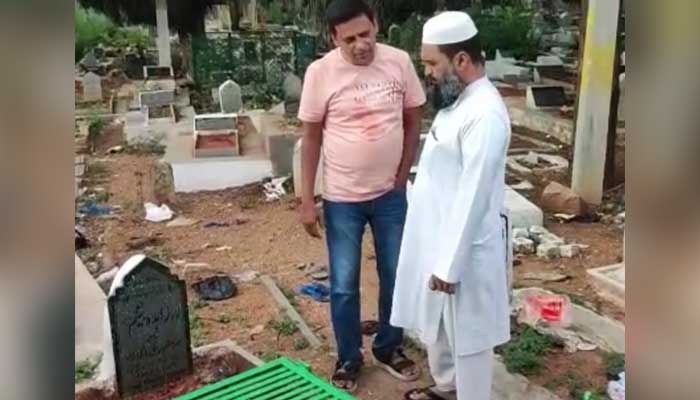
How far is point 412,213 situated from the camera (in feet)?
4.97

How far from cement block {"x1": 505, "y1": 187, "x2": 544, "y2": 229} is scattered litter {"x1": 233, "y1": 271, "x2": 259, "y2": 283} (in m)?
0.49

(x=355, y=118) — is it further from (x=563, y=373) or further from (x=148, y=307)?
(x=563, y=373)

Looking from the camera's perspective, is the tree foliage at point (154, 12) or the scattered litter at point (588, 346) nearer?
the tree foliage at point (154, 12)

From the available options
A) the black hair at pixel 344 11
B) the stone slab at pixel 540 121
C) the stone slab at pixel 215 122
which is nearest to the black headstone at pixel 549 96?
the stone slab at pixel 540 121

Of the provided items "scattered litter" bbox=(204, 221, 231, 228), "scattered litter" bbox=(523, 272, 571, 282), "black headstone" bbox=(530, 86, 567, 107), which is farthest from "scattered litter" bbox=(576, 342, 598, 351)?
"scattered litter" bbox=(204, 221, 231, 228)

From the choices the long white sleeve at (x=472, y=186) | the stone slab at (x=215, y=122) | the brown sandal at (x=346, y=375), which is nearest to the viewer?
the long white sleeve at (x=472, y=186)

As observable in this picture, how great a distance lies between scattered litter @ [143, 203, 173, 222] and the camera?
152 cm

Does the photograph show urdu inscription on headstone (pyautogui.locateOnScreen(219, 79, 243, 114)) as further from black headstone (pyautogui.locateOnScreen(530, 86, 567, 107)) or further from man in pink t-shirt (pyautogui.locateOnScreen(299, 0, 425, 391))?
black headstone (pyautogui.locateOnScreen(530, 86, 567, 107))

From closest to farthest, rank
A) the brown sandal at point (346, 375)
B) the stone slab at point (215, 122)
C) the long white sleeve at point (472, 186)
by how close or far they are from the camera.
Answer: the long white sleeve at point (472, 186)
the stone slab at point (215, 122)
the brown sandal at point (346, 375)

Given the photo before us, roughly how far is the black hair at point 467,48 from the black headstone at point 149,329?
0.64 meters

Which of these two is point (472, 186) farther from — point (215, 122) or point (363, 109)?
point (215, 122)

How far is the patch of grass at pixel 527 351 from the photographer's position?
1569 millimetres

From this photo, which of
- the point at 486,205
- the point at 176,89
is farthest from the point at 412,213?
the point at 176,89

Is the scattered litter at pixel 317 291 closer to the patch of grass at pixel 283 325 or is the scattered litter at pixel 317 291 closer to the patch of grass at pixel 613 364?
the patch of grass at pixel 283 325
